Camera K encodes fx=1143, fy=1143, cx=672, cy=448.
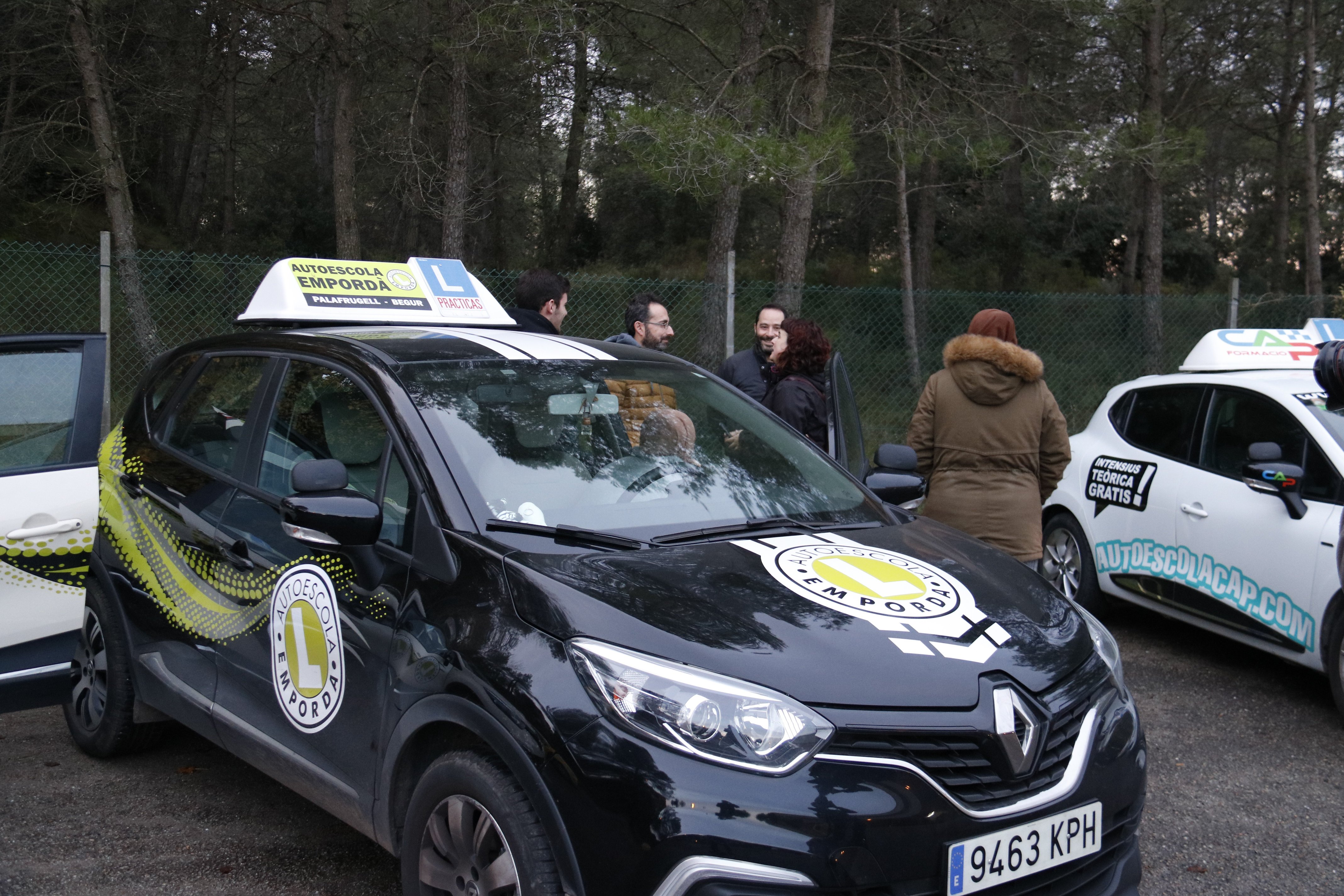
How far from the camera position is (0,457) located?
12.8 feet

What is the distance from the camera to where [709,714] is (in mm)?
2311

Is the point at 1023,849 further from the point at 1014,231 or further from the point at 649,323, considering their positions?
the point at 1014,231

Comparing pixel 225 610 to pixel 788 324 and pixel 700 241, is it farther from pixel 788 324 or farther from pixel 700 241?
pixel 700 241

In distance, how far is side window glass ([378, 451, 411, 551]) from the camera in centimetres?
293

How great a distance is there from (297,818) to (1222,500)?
4.44 metres

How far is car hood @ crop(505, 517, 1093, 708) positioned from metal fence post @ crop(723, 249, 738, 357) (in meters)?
6.11

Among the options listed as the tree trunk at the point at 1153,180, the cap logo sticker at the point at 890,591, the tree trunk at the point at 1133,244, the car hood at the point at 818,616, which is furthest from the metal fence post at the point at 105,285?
the tree trunk at the point at 1133,244

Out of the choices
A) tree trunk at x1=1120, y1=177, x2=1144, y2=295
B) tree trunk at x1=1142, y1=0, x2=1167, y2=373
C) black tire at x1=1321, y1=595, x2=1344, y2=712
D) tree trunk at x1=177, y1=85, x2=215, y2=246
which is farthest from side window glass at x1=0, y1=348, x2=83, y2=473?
tree trunk at x1=1120, y1=177, x2=1144, y2=295

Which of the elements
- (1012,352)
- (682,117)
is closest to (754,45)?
(682,117)

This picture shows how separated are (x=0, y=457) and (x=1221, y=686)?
5.36 m

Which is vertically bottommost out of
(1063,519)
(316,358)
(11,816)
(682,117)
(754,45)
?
(11,816)

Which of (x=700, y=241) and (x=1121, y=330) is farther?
(x=700, y=241)

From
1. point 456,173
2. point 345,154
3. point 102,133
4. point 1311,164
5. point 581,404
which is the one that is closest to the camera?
point 581,404

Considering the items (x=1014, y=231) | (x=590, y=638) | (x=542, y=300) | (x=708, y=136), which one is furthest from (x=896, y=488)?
(x=1014, y=231)
